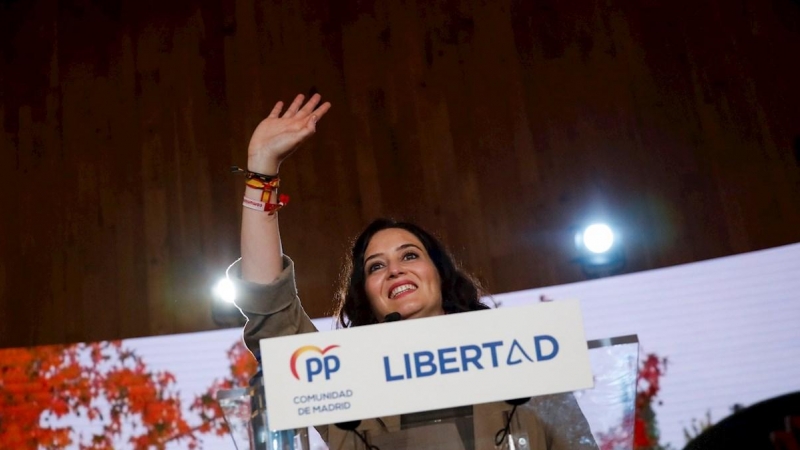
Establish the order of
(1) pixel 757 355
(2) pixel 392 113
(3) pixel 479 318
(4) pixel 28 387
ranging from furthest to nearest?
(2) pixel 392 113 → (4) pixel 28 387 → (1) pixel 757 355 → (3) pixel 479 318

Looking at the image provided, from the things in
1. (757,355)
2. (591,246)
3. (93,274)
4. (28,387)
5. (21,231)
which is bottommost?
(757,355)

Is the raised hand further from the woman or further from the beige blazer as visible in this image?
the beige blazer

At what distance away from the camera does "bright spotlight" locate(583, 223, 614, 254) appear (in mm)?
2943

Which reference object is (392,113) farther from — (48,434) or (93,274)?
(48,434)

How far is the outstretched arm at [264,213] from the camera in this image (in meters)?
1.50

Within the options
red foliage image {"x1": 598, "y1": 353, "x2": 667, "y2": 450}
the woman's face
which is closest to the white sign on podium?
the woman's face

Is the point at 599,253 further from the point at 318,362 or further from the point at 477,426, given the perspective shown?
the point at 318,362

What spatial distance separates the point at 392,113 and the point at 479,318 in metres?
2.28

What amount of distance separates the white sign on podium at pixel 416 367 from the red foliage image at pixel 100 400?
6.63 ft

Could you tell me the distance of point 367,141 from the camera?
318 centimetres

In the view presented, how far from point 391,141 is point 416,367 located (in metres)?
2.24

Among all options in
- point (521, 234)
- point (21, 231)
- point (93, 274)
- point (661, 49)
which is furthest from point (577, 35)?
point (21, 231)

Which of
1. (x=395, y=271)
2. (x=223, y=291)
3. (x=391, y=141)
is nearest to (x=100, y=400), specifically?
(x=223, y=291)

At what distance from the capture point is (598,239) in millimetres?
2945
